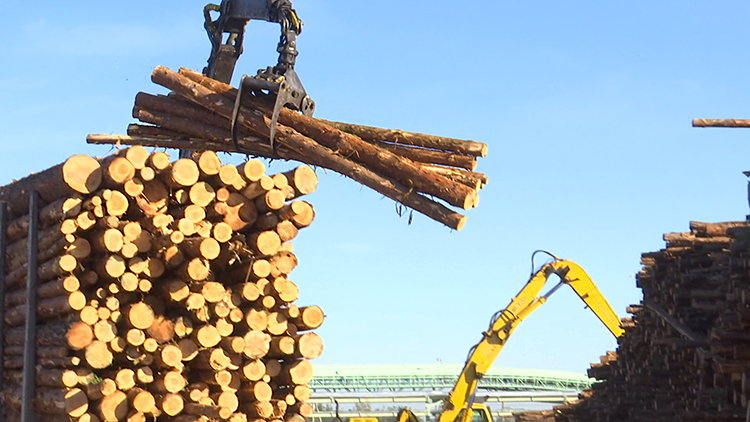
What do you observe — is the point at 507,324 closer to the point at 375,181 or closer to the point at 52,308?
the point at 375,181

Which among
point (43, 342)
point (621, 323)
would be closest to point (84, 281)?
point (43, 342)

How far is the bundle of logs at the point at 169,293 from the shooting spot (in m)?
7.96

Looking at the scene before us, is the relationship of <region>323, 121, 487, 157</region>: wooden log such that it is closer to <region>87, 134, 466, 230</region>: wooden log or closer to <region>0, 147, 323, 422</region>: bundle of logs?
<region>87, 134, 466, 230</region>: wooden log

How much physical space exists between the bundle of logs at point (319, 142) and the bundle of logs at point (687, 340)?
10.7 feet

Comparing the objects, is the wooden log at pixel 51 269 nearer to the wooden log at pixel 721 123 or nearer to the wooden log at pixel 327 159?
the wooden log at pixel 327 159

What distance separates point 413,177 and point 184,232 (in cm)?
193

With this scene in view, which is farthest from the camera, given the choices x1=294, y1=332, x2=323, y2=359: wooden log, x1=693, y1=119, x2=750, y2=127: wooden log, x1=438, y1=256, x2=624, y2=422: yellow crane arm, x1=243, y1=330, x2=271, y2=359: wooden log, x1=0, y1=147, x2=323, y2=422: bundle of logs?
x1=438, y1=256, x2=624, y2=422: yellow crane arm

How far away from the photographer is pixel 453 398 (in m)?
18.2

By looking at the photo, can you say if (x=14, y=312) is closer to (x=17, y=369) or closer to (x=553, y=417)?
(x=17, y=369)

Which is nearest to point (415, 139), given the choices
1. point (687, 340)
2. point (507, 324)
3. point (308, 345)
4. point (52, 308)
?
point (308, 345)

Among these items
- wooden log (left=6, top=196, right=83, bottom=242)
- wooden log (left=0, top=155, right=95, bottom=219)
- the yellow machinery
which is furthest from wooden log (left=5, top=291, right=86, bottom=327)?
the yellow machinery

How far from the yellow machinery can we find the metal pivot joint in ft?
28.1

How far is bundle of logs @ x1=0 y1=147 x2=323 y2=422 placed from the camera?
7.96m

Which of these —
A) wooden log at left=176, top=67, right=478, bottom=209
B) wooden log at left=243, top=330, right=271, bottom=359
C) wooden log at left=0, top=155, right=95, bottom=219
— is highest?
wooden log at left=176, top=67, right=478, bottom=209
